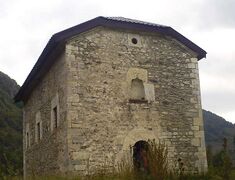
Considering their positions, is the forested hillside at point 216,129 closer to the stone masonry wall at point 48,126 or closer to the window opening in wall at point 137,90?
the stone masonry wall at point 48,126

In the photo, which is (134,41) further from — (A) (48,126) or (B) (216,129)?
(B) (216,129)

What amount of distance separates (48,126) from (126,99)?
3.59m

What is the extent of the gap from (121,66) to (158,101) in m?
A: 1.76

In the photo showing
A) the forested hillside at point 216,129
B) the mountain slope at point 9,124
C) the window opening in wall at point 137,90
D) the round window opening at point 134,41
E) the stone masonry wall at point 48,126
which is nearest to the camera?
the stone masonry wall at point 48,126

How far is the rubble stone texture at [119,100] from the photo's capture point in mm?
13477

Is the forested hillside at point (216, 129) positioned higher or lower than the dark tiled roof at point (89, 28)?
lower

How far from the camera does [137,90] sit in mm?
14828

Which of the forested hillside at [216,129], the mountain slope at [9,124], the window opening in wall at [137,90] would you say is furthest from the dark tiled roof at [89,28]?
the forested hillside at [216,129]

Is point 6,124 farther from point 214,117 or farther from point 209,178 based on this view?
point 209,178

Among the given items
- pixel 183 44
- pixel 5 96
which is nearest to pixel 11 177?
pixel 183 44

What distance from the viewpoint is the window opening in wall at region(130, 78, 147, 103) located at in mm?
14724

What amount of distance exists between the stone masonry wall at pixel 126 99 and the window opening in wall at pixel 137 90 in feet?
0.51

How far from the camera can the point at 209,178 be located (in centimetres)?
1263

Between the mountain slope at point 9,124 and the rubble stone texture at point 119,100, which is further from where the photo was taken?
the mountain slope at point 9,124
